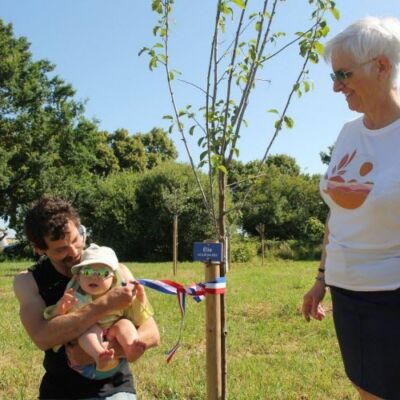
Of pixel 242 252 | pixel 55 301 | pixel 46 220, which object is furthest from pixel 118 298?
pixel 242 252

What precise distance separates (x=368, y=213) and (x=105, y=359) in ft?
3.47

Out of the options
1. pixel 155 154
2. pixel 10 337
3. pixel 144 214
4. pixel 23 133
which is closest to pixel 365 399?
pixel 10 337

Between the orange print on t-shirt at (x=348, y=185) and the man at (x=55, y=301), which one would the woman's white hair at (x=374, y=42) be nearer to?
the orange print on t-shirt at (x=348, y=185)

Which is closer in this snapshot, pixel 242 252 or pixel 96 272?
pixel 96 272

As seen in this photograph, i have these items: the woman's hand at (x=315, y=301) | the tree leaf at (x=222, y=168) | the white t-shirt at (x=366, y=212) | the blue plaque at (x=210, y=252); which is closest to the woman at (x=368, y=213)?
the white t-shirt at (x=366, y=212)

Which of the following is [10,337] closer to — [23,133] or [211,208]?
[211,208]

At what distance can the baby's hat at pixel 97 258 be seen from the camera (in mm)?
1985

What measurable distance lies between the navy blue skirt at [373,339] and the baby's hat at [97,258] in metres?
0.88

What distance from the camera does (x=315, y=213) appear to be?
38.4 m

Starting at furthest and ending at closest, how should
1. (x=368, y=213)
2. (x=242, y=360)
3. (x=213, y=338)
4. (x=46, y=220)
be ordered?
1. (x=242, y=360)
2. (x=213, y=338)
3. (x=46, y=220)
4. (x=368, y=213)

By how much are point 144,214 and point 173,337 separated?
2145cm

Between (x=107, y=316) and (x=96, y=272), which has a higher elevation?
(x=96, y=272)

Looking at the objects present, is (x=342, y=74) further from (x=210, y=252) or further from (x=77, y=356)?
(x=77, y=356)

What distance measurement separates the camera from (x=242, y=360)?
16.6ft
